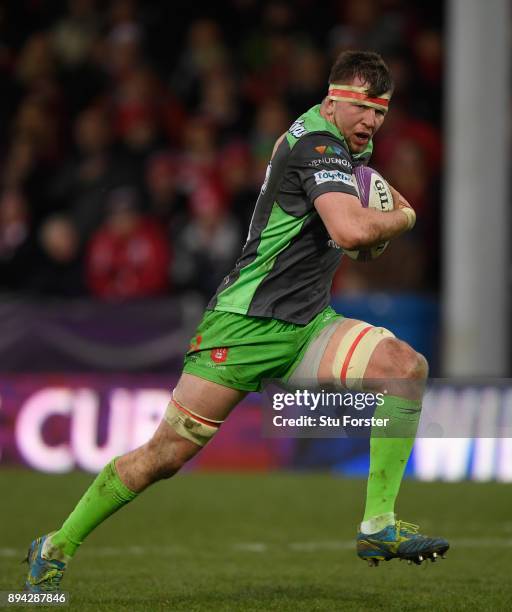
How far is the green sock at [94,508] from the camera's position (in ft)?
19.8

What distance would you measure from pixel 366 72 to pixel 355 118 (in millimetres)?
193

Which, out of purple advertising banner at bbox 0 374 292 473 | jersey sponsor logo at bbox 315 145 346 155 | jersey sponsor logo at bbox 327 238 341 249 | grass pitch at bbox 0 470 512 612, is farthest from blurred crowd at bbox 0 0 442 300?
jersey sponsor logo at bbox 315 145 346 155

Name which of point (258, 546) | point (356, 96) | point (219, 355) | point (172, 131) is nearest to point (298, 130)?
point (356, 96)

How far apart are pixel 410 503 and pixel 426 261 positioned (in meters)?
4.10

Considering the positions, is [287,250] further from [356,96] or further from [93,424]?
[93,424]

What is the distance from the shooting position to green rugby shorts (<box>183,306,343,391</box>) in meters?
5.97

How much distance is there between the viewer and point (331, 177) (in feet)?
18.9

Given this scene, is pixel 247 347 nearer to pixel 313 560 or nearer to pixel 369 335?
pixel 369 335

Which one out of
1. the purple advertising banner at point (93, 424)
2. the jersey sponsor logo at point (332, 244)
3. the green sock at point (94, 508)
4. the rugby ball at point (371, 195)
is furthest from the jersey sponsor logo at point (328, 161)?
the purple advertising banner at point (93, 424)

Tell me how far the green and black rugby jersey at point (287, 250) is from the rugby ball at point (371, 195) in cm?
7

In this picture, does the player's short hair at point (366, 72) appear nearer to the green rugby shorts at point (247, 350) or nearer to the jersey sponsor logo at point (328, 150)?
the jersey sponsor logo at point (328, 150)

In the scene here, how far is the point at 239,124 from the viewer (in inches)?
580

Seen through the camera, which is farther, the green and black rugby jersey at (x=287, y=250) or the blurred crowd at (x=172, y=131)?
the blurred crowd at (x=172, y=131)

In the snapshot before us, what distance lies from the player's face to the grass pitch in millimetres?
1929
